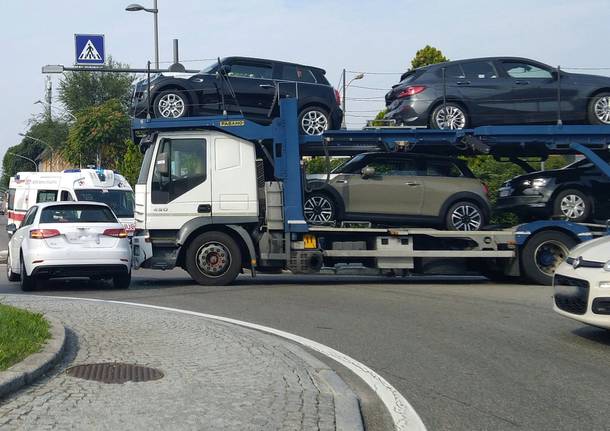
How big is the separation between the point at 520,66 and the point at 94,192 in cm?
1285

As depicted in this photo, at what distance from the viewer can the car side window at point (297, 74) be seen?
15156 millimetres

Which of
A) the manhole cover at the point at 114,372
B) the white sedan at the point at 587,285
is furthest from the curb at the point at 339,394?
the white sedan at the point at 587,285

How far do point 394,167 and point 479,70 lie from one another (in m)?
2.31

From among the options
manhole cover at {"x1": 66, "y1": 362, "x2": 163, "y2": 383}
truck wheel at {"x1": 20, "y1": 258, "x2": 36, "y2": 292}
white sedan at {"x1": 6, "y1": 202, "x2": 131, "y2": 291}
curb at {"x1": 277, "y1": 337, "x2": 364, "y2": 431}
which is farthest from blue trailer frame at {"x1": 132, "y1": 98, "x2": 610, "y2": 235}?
manhole cover at {"x1": 66, "y1": 362, "x2": 163, "y2": 383}

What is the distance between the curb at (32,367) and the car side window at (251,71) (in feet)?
25.9

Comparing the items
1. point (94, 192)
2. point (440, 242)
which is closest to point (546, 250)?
point (440, 242)

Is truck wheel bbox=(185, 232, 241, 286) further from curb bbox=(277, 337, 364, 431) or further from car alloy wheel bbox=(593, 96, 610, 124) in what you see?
car alloy wheel bbox=(593, 96, 610, 124)

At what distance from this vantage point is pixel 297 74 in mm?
15266

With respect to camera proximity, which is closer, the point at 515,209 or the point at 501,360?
the point at 501,360

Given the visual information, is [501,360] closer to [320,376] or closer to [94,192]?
[320,376]

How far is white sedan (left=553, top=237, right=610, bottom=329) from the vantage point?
8.75m

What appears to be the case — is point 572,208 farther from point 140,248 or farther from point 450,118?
point 140,248

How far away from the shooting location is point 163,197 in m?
14.6

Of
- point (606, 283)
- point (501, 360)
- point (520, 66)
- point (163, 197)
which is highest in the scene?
point (520, 66)
